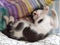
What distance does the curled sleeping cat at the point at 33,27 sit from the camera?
1.11 meters

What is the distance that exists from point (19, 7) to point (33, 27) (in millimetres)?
248

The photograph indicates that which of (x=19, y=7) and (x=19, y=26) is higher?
(x=19, y=7)

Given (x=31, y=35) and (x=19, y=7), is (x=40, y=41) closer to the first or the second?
(x=31, y=35)

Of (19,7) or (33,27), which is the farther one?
(19,7)

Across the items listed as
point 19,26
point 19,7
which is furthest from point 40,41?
point 19,7

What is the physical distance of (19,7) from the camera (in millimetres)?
1287

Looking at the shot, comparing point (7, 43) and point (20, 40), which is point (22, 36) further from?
point (7, 43)

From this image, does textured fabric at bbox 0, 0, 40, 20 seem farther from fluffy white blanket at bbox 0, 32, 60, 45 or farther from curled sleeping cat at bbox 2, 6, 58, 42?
fluffy white blanket at bbox 0, 32, 60, 45

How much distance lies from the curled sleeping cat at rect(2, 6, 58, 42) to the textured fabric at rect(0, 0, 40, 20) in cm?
6

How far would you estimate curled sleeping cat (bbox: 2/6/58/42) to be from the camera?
1113 mm

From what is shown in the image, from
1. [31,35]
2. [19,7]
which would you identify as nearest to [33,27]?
[31,35]

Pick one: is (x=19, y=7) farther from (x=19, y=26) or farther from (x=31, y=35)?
(x=31, y=35)

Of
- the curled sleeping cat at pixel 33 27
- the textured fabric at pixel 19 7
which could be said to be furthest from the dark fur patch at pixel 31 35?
the textured fabric at pixel 19 7

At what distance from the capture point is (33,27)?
1.15 metres
